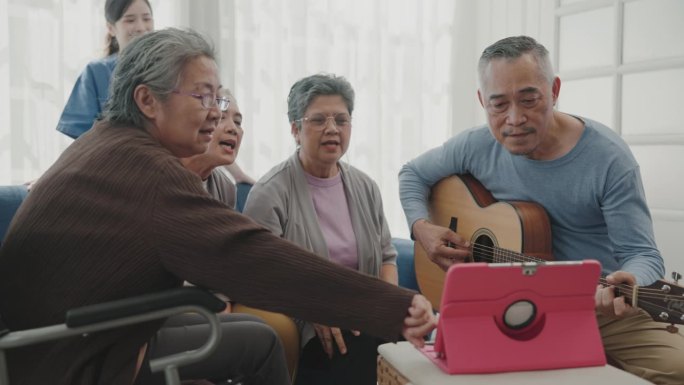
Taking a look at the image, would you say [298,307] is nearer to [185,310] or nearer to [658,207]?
[185,310]

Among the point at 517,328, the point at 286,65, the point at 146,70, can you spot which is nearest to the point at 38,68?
the point at 286,65

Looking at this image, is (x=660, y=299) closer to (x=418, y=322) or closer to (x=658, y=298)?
(x=658, y=298)

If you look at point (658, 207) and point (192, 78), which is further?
point (658, 207)

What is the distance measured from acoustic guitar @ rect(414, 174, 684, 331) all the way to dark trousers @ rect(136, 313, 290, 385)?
0.78 meters

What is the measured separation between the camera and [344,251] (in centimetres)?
224

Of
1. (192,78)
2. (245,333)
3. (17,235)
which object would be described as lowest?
(245,333)

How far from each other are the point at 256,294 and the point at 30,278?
1.48 feet

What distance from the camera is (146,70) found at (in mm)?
1441

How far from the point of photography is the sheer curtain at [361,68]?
331 centimetres

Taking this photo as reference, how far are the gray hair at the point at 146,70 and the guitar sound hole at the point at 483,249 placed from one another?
3.84 feet

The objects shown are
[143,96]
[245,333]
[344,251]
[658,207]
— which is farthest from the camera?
[658,207]


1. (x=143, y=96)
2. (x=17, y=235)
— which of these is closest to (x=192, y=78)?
(x=143, y=96)

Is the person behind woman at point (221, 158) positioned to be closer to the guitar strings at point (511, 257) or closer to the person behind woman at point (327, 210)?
the person behind woman at point (327, 210)

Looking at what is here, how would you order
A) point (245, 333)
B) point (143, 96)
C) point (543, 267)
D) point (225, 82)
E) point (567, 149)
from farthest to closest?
point (225, 82) < point (567, 149) < point (245, 333) < point (143, 96) < point (543, 267)
